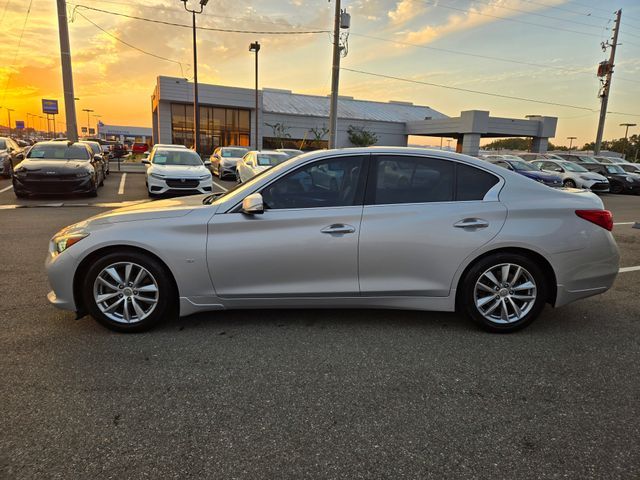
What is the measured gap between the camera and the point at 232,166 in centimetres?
2031

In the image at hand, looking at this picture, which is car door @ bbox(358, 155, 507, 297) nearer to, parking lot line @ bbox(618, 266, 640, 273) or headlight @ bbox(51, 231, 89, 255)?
headlight @ bbox(51, 231, 89, 255)

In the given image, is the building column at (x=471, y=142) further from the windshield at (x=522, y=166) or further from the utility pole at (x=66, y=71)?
the utility pole at (x=66, y=71)

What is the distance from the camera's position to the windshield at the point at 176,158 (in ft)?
45.8

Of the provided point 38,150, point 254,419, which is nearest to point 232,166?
point 38,150

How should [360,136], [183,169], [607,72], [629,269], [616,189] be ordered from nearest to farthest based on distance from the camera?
1. [629,269]
2. [183,169]
3. [616,189]
4. [607,72]
5. [360,136]

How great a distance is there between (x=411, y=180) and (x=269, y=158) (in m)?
12.5

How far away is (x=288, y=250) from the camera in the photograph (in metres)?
3.66

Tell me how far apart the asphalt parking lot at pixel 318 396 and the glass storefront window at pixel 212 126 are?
134 feet

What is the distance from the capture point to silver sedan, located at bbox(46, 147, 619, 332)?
3672 mm

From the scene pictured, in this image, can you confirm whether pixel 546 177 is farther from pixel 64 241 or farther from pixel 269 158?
pixel 64 241

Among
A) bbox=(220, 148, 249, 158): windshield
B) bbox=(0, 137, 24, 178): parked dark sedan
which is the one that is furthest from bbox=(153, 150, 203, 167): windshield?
bbox=(0, 137, 24, 178): parked dark sedan

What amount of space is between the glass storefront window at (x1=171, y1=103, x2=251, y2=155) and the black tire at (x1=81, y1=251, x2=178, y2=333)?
135 feet

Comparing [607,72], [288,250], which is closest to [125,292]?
[288,250]

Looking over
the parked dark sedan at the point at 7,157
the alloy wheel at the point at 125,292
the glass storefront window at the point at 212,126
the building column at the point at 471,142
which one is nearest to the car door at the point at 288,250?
the alloy wheel at the point at 125,292
